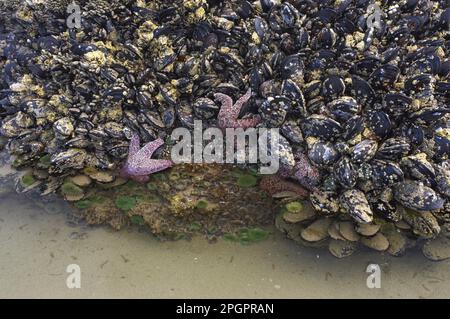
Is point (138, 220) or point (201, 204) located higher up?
point (201, 204)

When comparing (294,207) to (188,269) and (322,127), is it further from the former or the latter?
(188,269)

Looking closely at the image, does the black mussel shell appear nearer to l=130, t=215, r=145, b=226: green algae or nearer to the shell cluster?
the shell cluster

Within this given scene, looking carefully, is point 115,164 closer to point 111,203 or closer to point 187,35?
point 111,203

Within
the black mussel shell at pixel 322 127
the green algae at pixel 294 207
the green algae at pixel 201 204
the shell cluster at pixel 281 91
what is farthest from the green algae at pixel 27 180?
the black mussel shell at pixel 322 127

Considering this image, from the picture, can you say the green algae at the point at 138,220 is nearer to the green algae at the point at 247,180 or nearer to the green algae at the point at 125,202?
the green algae at the point at 125,202

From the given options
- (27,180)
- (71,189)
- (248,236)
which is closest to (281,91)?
(248,236)

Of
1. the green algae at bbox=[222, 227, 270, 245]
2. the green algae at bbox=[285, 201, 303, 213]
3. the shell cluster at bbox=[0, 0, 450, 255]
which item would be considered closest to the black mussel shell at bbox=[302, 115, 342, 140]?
the shell cluster at bbox=[0, 0, 450, 255]
